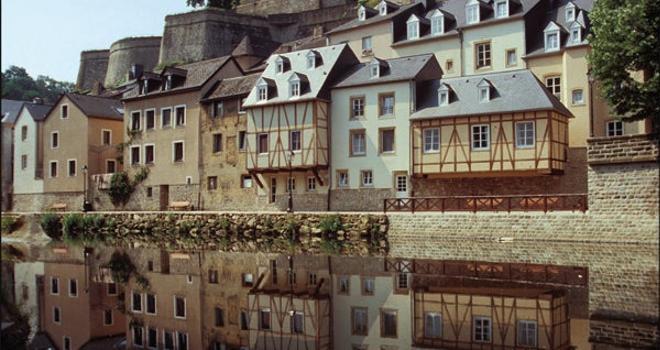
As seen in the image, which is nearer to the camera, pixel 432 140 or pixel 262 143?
pixel 432 140

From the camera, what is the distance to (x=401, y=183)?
113 feet

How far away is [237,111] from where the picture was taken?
40.8 m

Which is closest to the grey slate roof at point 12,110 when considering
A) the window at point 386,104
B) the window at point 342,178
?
the window at point 342,178

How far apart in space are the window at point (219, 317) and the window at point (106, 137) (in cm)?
3653

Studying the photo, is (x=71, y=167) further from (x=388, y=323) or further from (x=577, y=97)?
(x=388, y=323)

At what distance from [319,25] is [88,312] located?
4794 centimetres

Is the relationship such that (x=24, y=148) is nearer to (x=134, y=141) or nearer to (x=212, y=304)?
(x=134, y=141)

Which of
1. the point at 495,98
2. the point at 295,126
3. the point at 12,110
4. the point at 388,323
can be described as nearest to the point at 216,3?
the point at 12,110

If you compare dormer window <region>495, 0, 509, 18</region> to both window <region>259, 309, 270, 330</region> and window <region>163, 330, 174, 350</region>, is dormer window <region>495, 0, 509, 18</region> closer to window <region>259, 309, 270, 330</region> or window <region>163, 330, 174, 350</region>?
window <region>259, 309, 270, 330</region>

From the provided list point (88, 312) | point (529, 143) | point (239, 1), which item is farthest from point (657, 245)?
point (239, 1)

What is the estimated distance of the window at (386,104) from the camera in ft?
115

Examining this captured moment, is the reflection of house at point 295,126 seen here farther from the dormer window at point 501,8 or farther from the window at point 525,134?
the window at point 525,134

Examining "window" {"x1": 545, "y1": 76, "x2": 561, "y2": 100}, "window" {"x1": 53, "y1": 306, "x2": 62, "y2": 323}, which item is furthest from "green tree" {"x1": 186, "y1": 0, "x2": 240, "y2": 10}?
"window" {"x1": 53, "y1": 306, "x2": 62, "y2": 323}

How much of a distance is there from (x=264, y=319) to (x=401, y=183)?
2177cm
